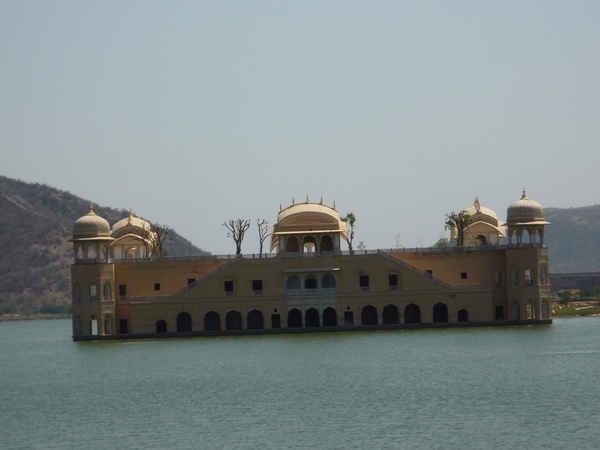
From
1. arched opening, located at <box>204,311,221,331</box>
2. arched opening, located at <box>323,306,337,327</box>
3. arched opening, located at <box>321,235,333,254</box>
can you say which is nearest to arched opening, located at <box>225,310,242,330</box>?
arched opening, located at <box>204,311,221,331</box>

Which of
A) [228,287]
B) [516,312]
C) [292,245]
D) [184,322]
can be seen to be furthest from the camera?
[292,245]

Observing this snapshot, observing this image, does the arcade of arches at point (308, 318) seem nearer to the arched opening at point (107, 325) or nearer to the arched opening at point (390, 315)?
the arched opening at point (390, 315)

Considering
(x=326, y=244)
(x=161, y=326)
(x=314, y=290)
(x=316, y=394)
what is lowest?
(x=316, y=394)

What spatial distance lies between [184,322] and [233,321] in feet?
8.26

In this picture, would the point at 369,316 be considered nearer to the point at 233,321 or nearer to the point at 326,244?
the point at 326,244

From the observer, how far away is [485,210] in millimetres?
77875

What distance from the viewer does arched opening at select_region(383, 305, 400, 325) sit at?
2608 inches

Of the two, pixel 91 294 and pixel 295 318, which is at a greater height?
pixel 91 294

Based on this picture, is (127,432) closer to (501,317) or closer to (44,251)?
(501,317)

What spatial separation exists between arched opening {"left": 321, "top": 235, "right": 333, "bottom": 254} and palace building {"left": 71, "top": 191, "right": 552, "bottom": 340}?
1189 millimetres

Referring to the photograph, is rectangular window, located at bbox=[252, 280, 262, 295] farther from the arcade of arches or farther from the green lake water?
the green lake water

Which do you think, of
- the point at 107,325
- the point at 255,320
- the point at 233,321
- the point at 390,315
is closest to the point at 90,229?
the point at 107,325

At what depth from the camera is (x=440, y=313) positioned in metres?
65.8

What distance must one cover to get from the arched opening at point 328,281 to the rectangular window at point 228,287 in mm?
4697
